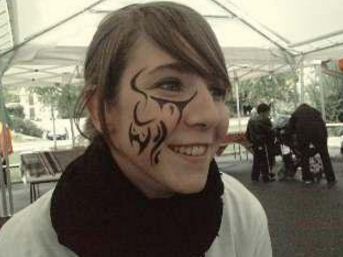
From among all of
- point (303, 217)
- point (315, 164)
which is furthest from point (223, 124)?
point (315, 164)

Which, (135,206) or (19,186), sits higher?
(135,206)

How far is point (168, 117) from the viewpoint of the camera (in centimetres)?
83

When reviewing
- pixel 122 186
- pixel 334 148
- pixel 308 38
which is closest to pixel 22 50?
pixel 308 38

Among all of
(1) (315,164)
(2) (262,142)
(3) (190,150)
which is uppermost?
(3) (190,150)

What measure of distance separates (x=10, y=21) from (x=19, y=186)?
239 inches

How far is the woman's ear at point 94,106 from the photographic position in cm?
91

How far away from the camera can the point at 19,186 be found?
11406 mm

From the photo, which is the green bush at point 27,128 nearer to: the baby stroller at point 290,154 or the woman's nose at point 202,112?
the baby stroller at point 290,154

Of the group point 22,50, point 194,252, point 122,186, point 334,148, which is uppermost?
point 22,50

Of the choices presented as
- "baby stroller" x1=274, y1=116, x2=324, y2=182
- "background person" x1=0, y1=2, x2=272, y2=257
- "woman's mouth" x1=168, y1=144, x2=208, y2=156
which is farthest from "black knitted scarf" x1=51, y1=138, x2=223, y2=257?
"baby stroller" x1=274, y1=116, x2=324, y2=182

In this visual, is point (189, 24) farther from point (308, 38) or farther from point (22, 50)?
point (308, 38)

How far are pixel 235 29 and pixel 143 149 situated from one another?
7664 mm

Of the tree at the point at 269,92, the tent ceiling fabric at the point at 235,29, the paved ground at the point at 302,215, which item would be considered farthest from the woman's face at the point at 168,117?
the tree at the point at 269,92

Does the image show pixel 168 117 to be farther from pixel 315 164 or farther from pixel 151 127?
pixel 315 164
